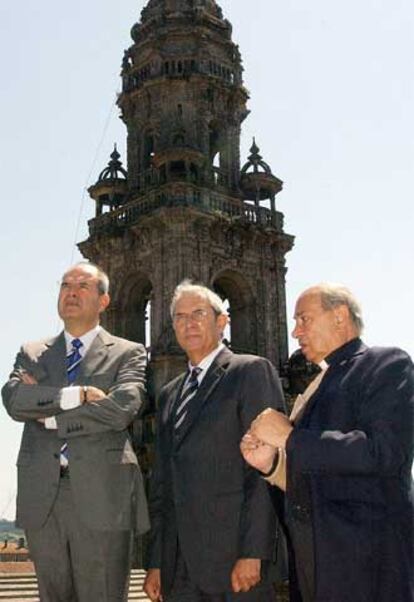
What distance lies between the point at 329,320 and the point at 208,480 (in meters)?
Result: 1.31

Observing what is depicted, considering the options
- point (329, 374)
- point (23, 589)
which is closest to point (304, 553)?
point (329, 374)

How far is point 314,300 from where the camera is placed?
4445mm

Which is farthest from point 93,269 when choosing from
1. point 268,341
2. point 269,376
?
point 268,341

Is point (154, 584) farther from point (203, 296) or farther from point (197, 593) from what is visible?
point (203, 296)

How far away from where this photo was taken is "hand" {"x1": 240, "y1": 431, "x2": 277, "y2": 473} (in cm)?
426

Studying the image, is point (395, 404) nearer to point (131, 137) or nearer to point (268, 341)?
point (268, 341)

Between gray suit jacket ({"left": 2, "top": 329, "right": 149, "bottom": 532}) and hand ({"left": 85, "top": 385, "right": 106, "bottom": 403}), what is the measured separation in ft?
0.13

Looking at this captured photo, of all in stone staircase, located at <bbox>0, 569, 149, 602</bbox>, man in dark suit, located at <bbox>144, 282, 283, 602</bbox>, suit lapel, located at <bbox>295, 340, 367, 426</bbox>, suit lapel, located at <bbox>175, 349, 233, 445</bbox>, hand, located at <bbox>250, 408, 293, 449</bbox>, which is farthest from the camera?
stone staircase, located at <bbox>0, 569, 149, 602</bbox>

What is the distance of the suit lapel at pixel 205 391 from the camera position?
507 centimetres

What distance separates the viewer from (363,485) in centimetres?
386

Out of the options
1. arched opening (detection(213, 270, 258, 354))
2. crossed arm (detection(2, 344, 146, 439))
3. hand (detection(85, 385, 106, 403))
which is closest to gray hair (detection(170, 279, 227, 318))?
crossed arm (detection(2, 344, 146, 439))

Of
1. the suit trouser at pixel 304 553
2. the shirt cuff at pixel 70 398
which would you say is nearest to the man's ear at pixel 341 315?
the suit trouser at pixel 304 553

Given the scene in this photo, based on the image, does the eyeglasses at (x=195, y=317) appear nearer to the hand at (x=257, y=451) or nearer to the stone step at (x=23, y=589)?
the hand at (x=257, y=451)

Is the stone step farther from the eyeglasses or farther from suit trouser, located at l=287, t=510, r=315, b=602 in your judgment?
suit trouser, located at l=287, t=510, r=315, b=602
